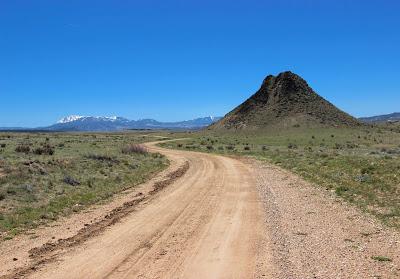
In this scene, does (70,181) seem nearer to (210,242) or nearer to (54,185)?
(54,185)

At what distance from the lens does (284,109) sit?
4446 inches

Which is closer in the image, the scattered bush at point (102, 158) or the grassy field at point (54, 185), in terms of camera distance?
the grassy field at point (54, 185)

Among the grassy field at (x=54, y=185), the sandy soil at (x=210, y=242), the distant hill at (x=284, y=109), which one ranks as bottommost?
the sandy soil at (x=210, y=242)

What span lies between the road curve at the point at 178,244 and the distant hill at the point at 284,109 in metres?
89.3

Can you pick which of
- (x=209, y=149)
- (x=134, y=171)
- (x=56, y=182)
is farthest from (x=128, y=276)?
(x=209, y=149)

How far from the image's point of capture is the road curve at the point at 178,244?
9.75m

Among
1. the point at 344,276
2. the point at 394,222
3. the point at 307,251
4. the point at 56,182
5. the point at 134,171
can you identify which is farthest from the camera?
the point at 134,171

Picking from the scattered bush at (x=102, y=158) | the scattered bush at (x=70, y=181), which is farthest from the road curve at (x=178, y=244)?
the scattered bush at (x=102, y=158)

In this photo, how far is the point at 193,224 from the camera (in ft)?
48.0

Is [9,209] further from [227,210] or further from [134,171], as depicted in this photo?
[134,171]

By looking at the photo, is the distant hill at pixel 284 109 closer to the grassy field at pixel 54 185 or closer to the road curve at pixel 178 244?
the grassy field at pixel 54 185

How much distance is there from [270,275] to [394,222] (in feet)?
23.0

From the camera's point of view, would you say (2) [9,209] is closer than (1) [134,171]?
Yes

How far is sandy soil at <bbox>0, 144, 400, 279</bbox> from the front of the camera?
983cm
